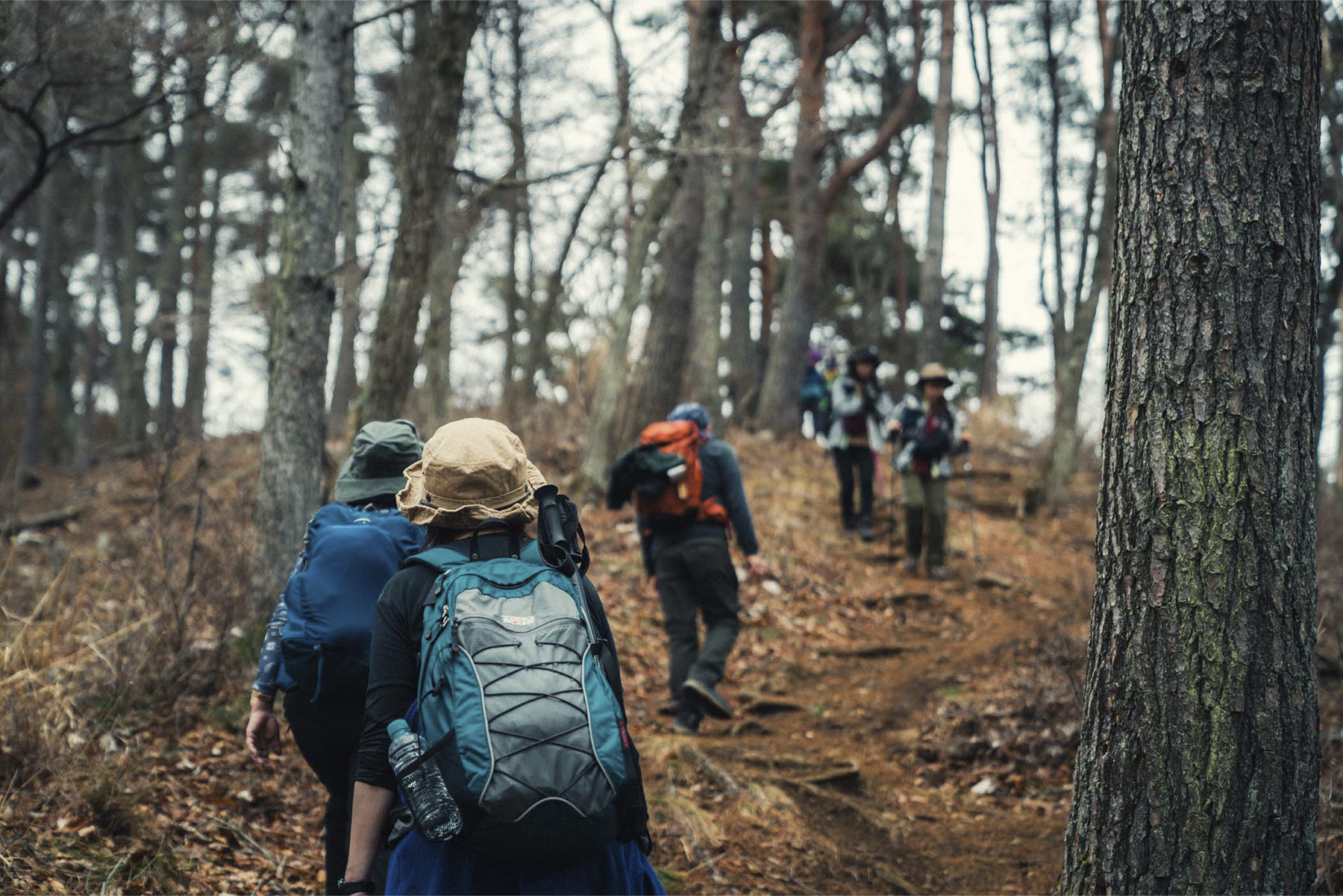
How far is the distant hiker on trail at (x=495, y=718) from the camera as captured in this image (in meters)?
2.16

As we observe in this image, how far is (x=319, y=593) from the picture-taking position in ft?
10.4

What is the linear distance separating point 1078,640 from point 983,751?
1.48 m

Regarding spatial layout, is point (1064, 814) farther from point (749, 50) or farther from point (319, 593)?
point (749, 50)

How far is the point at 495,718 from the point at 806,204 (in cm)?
1425

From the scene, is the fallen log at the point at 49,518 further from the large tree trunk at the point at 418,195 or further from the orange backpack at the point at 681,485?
the orange backpack at the point at 681,485

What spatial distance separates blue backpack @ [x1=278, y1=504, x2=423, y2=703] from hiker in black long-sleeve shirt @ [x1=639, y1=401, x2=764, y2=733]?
10.8ft

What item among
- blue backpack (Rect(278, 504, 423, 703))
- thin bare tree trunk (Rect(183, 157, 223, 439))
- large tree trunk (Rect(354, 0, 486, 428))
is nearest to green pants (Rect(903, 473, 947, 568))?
large tree trunk (Rect(354, 0, 486, 428))

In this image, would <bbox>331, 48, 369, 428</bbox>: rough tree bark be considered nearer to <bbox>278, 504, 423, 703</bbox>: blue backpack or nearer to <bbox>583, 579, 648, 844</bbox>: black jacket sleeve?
<bbox>278, 504, 423, 703</bbox>: blue backpack

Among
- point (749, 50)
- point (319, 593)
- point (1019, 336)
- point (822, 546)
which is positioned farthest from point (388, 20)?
point (1019, 336)

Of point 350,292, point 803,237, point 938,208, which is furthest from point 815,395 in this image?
point 350,292

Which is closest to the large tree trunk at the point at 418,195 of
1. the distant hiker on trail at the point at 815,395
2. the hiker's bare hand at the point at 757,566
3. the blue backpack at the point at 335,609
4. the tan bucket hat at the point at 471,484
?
the hiker's bare hand at the point at 757,566

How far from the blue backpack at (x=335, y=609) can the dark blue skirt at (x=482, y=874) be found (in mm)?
911

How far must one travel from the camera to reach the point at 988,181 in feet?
66.4

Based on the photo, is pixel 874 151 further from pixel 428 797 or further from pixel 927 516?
pixel 428 797
